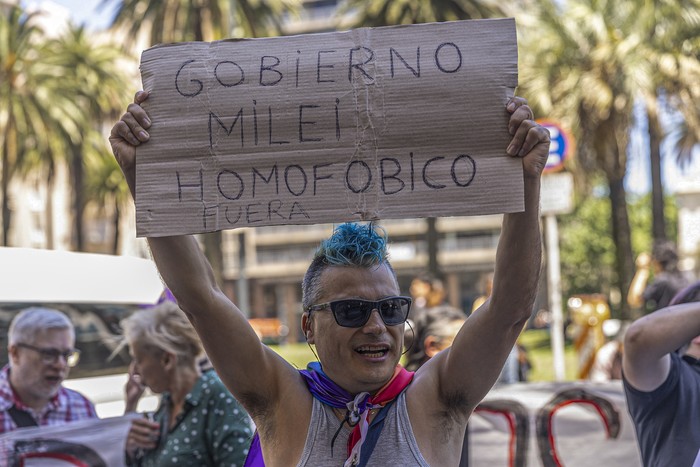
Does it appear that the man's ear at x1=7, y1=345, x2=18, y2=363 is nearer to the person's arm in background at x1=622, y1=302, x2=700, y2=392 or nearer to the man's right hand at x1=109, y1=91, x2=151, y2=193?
the man's right hand at x1=109, y1=91, x2=151, y2=193

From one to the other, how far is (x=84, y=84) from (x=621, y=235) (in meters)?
15.1

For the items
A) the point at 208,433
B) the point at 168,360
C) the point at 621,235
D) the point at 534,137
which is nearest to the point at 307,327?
the point at 534,137

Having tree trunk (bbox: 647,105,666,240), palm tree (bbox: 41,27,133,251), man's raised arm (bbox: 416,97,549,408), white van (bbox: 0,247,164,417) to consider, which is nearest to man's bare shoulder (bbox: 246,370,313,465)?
man's raised arm (bbox: 416,97,549,408)

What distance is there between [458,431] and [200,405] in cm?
163

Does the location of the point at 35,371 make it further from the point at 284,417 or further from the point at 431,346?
the point at 284,417

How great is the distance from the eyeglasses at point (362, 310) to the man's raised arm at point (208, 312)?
21 centimetres

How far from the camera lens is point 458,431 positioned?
2482mm

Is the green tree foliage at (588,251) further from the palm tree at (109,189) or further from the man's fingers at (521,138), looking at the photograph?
the man's fingers at (521,138)

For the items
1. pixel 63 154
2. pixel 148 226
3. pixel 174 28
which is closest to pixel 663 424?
pixel 148 226

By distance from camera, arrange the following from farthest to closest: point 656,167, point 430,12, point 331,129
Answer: point 430,12 < point 656,167 < point 331,129

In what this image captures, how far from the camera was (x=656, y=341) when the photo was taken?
10.7 feet

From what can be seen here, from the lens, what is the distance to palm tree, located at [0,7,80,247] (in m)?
25.0

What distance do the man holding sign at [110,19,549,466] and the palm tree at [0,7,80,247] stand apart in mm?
23333

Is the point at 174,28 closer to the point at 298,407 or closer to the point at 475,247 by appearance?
the point at 298,407
